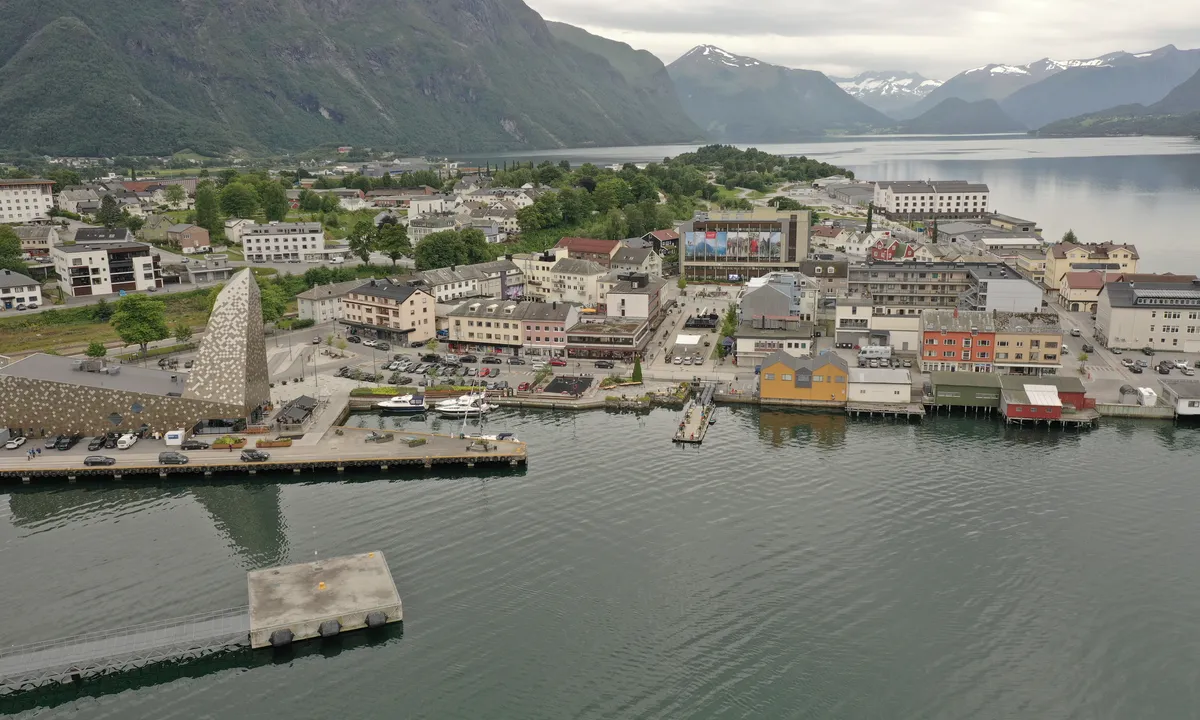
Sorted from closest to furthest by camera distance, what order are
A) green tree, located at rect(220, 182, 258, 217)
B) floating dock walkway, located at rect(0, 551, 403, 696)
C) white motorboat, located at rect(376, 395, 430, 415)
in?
floating dock walkway, located at rect(0, 551, 403, 696) < white motorboat, located at rect(376, 395, 430, 415) < green tree, located at rect(220, 182, 258, 217)

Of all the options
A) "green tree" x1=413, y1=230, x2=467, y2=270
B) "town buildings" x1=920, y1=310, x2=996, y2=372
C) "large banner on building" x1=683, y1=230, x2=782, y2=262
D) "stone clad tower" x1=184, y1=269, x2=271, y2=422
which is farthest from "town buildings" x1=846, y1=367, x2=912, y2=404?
"green tree" x1=413, y1=230, x2=467, y2=270

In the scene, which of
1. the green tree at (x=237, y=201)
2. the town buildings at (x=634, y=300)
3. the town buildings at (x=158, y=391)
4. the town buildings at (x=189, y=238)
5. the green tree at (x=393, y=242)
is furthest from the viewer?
the green tree at (x=237, y=201)

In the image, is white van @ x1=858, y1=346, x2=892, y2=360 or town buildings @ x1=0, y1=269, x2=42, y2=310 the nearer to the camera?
white van @ x1=858, y1=346, x2=892, y2=360

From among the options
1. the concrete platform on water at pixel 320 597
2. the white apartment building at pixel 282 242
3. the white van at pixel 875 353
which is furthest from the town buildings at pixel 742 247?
the concrete platform on water at pixel 320 597

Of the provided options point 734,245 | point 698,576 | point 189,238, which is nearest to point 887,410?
point 698,576

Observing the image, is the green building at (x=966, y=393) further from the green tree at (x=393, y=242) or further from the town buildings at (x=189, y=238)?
the town buildings at (x=189, y=238)

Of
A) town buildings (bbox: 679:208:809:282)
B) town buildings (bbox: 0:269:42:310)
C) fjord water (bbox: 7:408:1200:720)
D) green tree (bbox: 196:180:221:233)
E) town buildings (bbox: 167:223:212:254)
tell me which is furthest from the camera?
green tree (bbox: 196:180:221:233)

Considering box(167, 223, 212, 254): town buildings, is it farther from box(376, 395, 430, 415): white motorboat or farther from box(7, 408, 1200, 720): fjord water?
box(7, 408, 1200, 720): fjord water
